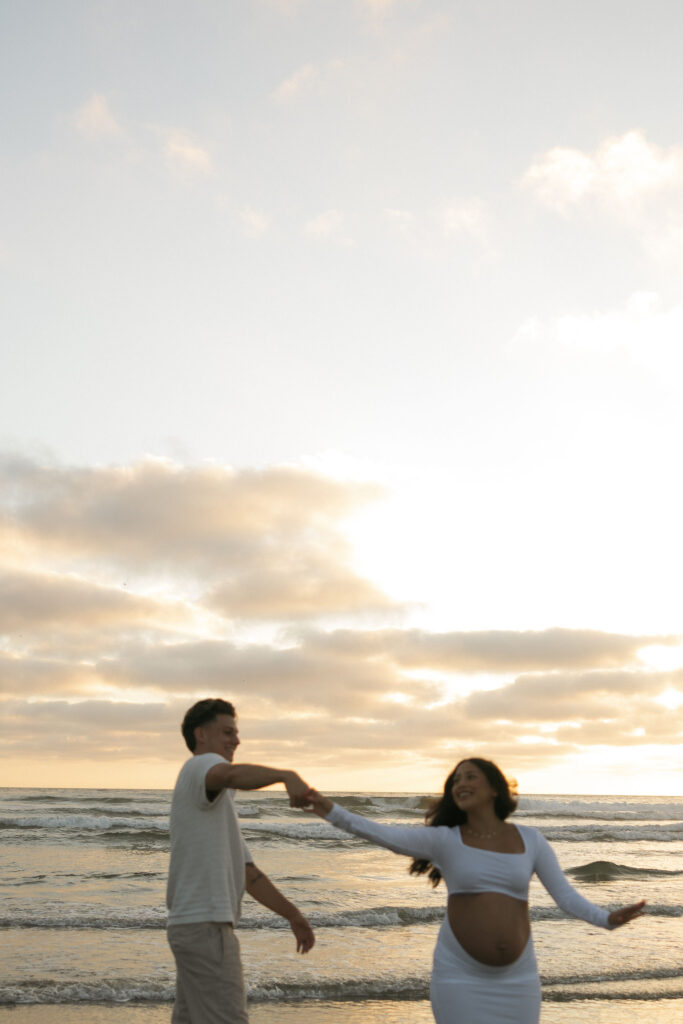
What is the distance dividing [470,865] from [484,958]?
378 millimetres

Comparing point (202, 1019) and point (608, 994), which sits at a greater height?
point (202, 1019)

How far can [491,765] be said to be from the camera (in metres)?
4.68

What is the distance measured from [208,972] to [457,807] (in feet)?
4.43

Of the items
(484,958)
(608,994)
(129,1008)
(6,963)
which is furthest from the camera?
(6,963)

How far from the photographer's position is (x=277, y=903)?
502 cm

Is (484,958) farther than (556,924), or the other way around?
(556,924)

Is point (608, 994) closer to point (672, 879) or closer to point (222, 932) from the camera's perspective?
point (222, 932)

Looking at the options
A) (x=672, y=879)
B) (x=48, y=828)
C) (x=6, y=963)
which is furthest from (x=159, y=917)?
(x=48, y=828)

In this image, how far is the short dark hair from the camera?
479cm

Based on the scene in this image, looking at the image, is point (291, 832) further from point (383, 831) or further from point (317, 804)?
point (317, 804)

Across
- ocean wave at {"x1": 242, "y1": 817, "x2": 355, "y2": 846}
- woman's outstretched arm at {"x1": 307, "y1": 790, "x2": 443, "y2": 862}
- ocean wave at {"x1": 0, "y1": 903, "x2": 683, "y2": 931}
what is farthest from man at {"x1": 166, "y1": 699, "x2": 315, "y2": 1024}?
ocean wave at {"x1": 242, "y1": 817, "x2": 355, "y2": 846}

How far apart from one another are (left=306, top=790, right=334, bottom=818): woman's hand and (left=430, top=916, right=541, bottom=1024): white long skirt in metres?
0.78

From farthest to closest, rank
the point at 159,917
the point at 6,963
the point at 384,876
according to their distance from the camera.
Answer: the point at 384,876 < the point at 159,917 < the point at 6,963

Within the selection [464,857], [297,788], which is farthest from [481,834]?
[297,788]
